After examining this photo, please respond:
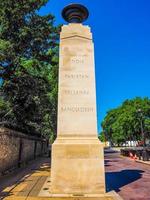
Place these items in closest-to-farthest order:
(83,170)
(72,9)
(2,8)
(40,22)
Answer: (83,170), (72,9), (2,8), (40,22)

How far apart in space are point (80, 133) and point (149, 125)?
4759 centimetres

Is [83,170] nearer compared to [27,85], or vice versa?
[83,170]

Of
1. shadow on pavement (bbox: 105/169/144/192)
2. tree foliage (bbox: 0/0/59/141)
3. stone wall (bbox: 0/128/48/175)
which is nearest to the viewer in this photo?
shadow on pavement (bbox: 105/169/144/192)

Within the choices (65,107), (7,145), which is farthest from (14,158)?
(65,107)

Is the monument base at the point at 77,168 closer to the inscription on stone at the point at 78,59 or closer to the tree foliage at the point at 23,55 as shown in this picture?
the inscription on stone at the point at 78,59

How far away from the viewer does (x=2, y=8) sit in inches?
693

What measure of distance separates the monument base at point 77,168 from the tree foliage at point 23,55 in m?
9.78

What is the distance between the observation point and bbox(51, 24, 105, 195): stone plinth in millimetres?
7812

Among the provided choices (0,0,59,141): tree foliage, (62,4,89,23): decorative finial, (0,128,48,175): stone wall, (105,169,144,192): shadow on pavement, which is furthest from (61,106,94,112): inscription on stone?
(0,0,59,141): tree foliage

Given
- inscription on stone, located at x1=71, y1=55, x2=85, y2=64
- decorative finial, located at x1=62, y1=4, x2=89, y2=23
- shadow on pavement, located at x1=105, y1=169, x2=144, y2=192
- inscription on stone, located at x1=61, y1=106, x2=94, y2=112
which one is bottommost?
shadow on pavement, located at x1=105, y1=169, x2=144, y2=192

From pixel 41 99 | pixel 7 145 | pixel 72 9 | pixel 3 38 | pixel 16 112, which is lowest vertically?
pixel 7 145

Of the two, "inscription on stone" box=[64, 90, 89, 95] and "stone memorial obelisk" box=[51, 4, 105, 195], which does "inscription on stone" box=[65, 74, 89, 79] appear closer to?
"stone memorial obelisk" box=[51, 4, 105, 195]

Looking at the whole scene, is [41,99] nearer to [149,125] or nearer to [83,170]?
[83,170]

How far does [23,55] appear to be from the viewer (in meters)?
20.0
